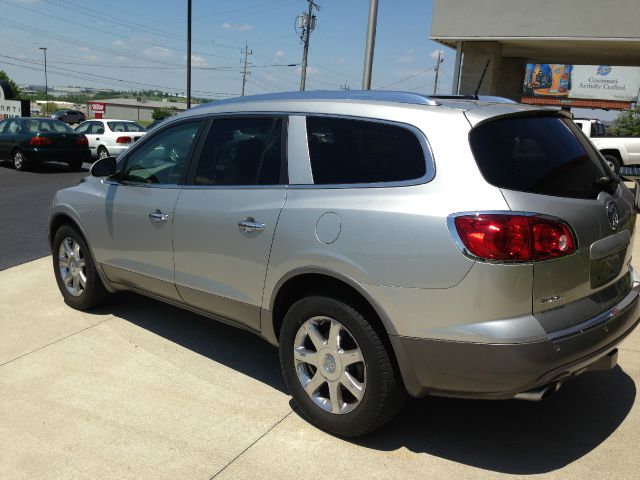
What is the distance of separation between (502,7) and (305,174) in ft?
38.9

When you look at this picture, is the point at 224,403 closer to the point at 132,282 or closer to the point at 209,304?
the point at 209,304

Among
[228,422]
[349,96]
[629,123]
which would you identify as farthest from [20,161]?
[629,123]

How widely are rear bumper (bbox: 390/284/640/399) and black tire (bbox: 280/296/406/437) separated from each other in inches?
4.0

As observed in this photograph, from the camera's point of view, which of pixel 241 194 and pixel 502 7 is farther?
pixel 502 7

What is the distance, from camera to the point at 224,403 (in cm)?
360

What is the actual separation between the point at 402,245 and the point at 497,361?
2.14 feet

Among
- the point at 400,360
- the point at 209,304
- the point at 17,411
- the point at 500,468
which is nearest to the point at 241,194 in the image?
the point at 209,304

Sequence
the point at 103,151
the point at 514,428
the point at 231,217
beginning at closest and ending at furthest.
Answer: the point at 514,428 → the point at 231,217 → the point at 103,151

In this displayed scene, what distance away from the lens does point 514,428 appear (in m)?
3.33

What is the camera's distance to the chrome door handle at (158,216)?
401 cm

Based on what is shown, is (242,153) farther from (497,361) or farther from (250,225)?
(497,361)

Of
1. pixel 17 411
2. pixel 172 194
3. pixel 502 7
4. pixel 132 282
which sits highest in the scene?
pixel 502 7

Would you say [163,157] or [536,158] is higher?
[536,158]

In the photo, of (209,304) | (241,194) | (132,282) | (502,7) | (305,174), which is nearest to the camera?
(305,174)
